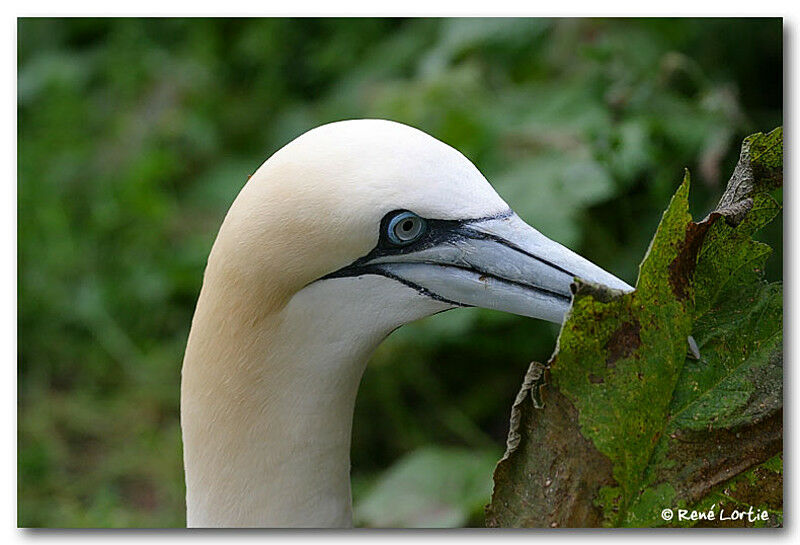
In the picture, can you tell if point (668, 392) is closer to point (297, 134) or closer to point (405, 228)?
point (405, 228)

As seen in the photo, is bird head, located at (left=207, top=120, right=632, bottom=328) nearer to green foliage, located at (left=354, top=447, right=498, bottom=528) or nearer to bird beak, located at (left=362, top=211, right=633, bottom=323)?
bird beak, located at (left=362, top=211, right=633, bottom=323)

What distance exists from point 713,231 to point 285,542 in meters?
0.70

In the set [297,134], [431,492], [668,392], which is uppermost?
[297,134]

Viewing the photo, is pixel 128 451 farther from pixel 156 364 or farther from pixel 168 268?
pixel 168 268

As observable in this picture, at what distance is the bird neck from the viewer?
1.25m

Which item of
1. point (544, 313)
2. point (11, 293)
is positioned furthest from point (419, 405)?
point (544, 313)

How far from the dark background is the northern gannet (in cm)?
74

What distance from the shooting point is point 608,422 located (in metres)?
1.18

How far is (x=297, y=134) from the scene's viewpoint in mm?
2594

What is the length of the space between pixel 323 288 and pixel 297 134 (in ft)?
4.67
